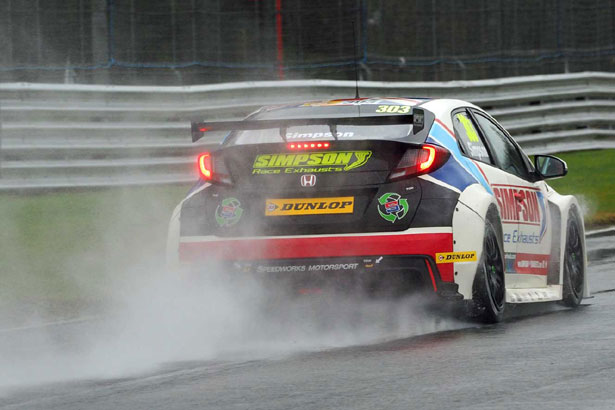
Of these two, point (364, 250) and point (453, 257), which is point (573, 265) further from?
point (364, 250)

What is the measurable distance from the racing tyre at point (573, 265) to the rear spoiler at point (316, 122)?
230cm

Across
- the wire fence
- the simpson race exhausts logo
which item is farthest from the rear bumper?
the wire fence

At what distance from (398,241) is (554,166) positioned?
2.31 metres

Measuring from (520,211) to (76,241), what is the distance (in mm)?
5674

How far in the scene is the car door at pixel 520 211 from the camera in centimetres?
954

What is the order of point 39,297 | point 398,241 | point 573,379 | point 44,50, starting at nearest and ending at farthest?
point 573,379, point 398,241, point 39,297, point 44,50

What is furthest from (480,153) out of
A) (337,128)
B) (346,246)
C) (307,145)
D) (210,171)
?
(210,171)

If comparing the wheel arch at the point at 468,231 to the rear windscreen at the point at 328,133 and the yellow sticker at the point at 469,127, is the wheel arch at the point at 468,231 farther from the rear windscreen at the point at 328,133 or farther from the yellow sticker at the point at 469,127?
the yellow sticker at the point at 469,127

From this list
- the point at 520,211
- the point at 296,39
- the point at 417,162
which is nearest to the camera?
the point at 417,162

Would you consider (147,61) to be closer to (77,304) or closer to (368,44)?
(368,44)

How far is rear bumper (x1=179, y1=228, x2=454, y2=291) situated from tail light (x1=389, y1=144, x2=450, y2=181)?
1.09 ft

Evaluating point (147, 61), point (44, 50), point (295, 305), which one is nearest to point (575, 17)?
point (147, 61)

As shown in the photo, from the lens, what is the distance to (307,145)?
8664mm

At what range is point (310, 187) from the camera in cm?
855
